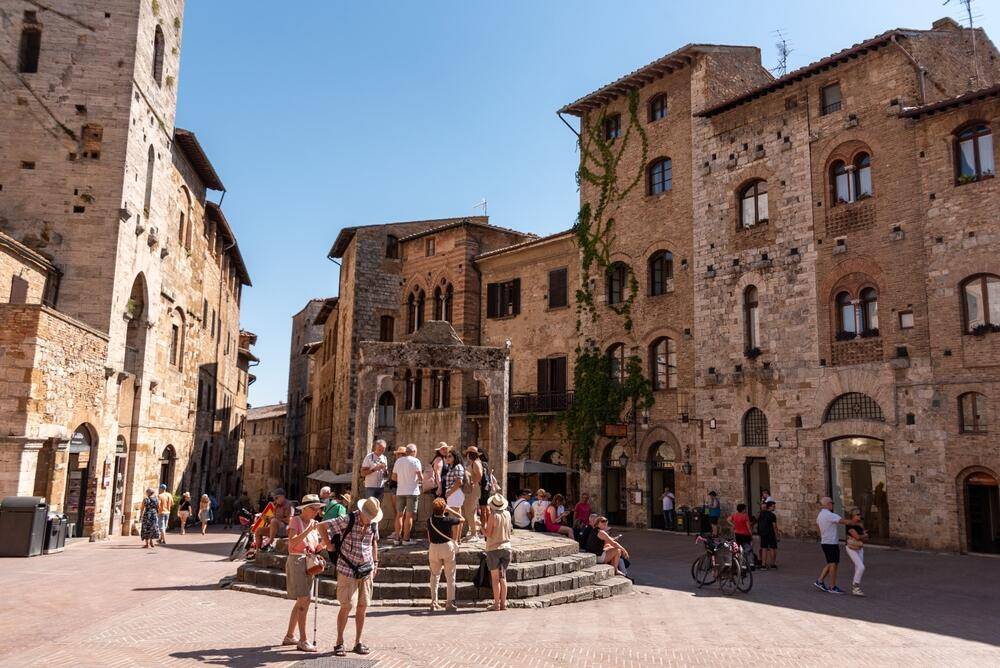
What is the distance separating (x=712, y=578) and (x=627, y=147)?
1802 cm

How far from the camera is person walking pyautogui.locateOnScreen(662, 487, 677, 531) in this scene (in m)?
23.6

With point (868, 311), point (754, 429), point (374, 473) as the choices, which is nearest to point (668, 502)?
point (754, 429)

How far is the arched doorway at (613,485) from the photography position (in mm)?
26297

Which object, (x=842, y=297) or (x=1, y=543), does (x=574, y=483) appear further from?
(x=1, y=543)

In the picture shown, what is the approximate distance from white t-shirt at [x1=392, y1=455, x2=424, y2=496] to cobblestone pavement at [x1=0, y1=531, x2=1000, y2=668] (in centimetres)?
221

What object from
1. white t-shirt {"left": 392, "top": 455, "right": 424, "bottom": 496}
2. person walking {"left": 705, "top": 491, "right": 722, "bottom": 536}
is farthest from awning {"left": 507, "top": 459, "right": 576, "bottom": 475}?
white t-shirt {"left": 392, "top": 455, "right": 424, "bottom": 496}

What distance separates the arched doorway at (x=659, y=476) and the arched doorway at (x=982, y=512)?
341 inches

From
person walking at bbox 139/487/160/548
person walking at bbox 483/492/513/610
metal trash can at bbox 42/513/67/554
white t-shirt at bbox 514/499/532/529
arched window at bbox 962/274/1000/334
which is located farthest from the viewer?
person walking at bbox 139/487/160/548

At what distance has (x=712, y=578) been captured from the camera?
45.1 feet

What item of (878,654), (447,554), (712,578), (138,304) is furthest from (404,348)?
(138,304)

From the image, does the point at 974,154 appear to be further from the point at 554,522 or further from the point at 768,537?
the point at 554,522

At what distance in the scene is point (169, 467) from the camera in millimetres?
26203

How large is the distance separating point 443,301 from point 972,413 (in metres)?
20.7

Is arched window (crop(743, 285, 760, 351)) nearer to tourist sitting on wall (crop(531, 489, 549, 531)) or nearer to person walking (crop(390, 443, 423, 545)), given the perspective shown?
tourist sitting on wall (crop(531, 489, 549, 531))
